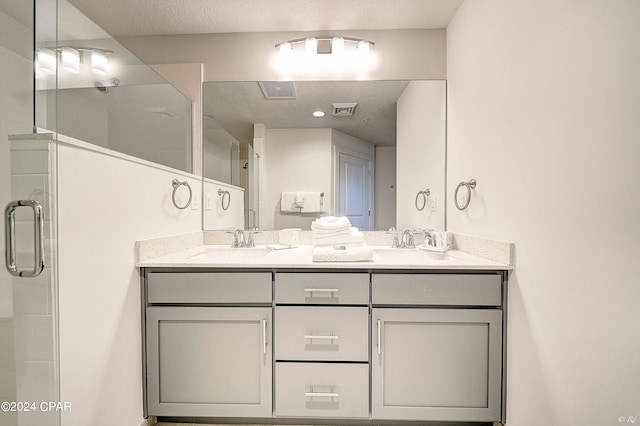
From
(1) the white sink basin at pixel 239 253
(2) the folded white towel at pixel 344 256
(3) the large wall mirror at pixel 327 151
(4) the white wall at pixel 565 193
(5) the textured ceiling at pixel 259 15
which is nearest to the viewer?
(4) the white wall at pixel 565 193

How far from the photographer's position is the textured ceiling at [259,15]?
167 centimetres

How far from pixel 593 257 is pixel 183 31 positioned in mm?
2349

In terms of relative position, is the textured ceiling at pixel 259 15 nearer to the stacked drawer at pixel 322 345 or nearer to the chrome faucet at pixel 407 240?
the chrome faucet at pixel 407 240

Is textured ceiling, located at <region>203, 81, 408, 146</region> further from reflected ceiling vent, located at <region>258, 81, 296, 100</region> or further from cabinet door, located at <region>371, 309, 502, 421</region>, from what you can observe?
cabinet door, located at <region>371, 309, 502, 421</region>

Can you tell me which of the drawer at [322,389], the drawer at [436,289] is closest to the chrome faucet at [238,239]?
the drawer at [322,389]

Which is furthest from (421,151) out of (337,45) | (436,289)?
(436,289)

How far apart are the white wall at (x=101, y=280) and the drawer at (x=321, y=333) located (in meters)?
0.64

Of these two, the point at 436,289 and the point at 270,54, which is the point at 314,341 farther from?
the point at 270,54

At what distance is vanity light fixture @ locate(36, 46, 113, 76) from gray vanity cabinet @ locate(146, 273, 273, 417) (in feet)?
2.88

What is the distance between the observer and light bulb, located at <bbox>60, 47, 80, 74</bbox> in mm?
1335

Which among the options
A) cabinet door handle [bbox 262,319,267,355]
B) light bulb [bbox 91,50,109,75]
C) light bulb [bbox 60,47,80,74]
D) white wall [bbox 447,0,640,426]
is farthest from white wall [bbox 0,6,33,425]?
white wall [bbox 447,0,640,426]

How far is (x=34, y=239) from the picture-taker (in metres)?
0.87

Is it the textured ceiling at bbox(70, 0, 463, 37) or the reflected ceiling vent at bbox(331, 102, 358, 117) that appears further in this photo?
the reflected ceiling vent at bbox(331, 102, 358, 117)

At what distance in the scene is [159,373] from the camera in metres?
1.36
